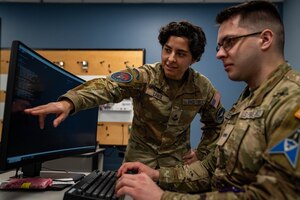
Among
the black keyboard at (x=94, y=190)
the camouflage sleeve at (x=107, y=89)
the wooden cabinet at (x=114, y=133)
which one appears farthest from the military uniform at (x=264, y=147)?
the wooden cabinet at (x=114, y=133)

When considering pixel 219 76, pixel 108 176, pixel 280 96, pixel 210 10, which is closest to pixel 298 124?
pixel 280 96

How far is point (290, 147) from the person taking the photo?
593mm

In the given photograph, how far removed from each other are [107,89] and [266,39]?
63 centimetres

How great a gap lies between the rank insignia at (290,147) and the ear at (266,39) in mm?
328

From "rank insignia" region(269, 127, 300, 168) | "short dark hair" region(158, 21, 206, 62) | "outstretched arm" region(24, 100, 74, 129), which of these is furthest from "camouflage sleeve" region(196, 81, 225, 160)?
"rank insignia" region(269, 127, 300, 168)

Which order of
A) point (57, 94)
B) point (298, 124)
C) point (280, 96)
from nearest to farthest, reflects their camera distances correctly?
point (298, 124), point (280, 96), point (57, 94)

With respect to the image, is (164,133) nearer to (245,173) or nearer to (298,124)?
(245,173)

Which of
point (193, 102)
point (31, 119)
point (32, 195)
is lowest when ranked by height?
point (32, 195)

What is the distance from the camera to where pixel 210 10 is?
3.73m

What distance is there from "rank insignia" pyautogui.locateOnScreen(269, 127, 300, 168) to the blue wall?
3129 millimetres

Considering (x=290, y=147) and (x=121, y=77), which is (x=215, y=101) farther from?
(x=290, y=147)

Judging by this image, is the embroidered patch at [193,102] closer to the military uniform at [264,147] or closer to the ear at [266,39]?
the military uniform at [264,147]

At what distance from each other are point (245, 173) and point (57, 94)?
810mm

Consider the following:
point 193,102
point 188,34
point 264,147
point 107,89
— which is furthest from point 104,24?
point 264,147
